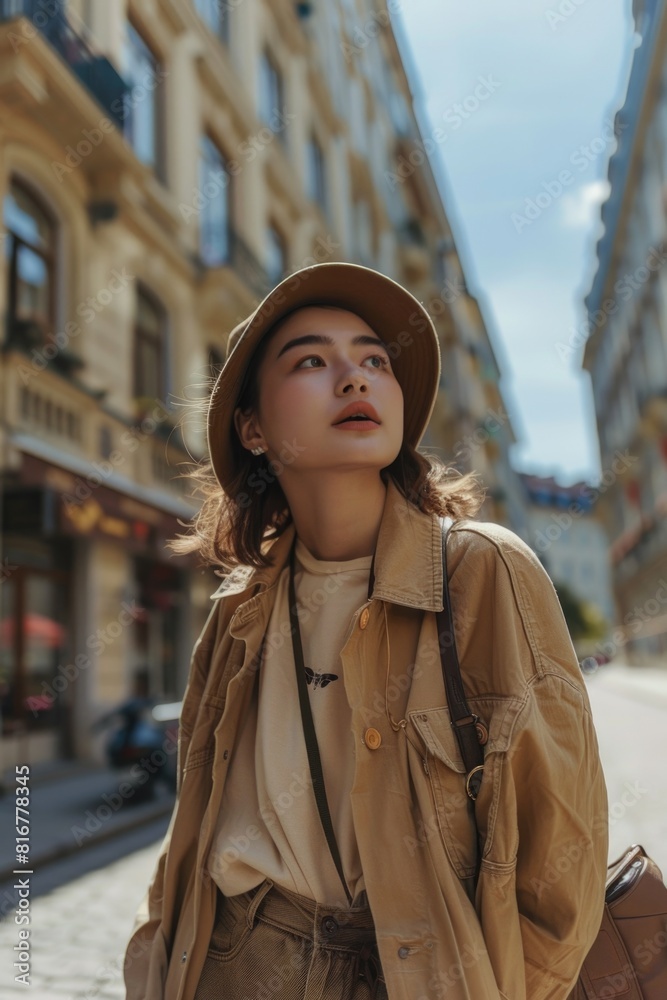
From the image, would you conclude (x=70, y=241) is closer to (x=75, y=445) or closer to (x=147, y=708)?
(x=75, y=445)

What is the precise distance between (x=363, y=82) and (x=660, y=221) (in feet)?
54.2

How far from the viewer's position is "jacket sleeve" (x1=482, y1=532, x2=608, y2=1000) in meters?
1.23

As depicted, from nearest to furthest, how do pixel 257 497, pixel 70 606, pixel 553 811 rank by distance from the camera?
pixel 553 811 → pixel 257 497 → pixel 70 606

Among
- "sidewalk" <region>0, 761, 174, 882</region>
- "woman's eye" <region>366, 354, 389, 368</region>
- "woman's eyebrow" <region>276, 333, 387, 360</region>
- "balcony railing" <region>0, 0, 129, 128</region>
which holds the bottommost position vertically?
"sidewalk" <region>0, 761, 174, 882</region>

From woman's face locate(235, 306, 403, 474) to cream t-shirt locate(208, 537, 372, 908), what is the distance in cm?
22

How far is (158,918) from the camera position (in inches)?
65.2

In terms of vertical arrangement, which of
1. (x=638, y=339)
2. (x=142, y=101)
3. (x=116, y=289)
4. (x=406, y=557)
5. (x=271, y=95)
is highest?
(x=638, y=339)

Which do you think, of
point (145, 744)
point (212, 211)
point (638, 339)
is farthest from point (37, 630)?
point (638, 339)

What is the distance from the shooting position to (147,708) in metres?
8.95

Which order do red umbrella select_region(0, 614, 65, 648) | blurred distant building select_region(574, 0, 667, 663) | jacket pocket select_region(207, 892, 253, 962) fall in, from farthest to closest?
A: blurred distant building select_region(574, 0, 667, 663), red umbrella select_region(0, 614, 65, 648), jacket pocket select_region(207, 892, 253, 962)

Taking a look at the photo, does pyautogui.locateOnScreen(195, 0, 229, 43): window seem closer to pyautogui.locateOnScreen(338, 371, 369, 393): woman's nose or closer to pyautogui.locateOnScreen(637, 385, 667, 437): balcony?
pyautogui.locateOnScreen(338, 371, 369, 393): woman's nose

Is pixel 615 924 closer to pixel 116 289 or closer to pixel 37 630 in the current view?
pixel 37 630

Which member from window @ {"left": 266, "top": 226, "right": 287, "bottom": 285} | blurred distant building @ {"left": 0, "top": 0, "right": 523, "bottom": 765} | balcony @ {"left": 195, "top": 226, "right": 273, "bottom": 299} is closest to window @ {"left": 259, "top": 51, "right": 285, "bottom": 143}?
blurred distant building @ {"left": 0, "top": 0, "right": 523, "bottom": 765}

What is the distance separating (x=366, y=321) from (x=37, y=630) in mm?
9214
